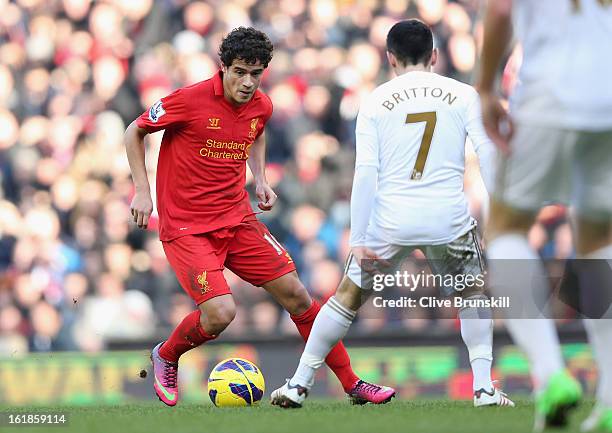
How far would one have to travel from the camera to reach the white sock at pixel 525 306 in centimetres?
464

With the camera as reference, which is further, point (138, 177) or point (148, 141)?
point (148, 141)

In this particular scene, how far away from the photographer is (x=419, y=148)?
6578 mm

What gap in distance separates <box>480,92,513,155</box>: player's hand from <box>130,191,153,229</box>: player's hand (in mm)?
2927

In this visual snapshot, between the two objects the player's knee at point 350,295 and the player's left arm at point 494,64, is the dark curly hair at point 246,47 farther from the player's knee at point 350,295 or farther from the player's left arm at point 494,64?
the player's left arm at point 494,64

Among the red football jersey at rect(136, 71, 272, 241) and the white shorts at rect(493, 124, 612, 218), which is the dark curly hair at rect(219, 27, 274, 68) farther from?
the white shorts at rect(493, 124, 612, 218)

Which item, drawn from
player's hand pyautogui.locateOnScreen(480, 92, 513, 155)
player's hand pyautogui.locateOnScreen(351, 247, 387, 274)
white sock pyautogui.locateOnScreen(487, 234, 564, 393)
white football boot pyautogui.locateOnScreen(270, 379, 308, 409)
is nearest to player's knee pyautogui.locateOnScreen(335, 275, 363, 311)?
player's hand pyautogui.locateOnScreen(351, 247, 387, 274)

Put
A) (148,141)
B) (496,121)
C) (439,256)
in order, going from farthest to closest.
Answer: (148,141), (439,256), (496,121)

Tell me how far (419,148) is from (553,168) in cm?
199

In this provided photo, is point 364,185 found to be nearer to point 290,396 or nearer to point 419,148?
point 419,148

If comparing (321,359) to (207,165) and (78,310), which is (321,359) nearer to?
(207,165)

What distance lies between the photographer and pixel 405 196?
21.6ft

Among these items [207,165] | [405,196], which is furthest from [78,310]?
[405,196]

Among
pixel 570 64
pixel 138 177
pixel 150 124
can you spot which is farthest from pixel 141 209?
pixel 570 64

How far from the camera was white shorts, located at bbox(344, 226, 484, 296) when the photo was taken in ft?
21.7
